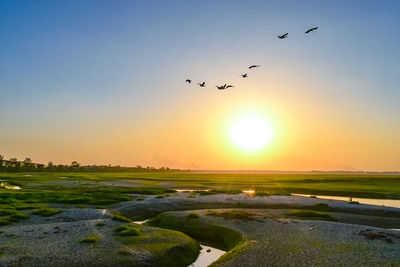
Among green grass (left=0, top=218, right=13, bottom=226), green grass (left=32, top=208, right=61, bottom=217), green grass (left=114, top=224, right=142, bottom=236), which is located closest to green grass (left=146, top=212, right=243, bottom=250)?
green grass (left=114, top=224, right=142, bottom=236)

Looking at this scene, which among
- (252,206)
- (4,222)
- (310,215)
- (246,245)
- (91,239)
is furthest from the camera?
(252,206)

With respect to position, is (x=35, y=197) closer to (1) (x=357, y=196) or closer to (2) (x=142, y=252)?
(2) (x=142, y=252)

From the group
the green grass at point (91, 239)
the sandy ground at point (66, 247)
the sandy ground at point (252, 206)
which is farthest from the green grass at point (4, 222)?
the sandy ground at point (252, 206)

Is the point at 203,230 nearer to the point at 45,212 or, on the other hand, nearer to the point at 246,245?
the point at 246,245

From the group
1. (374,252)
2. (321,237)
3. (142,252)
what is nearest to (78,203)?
(142,252)

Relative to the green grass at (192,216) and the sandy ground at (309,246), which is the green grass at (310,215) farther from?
the green grass at (192,216)

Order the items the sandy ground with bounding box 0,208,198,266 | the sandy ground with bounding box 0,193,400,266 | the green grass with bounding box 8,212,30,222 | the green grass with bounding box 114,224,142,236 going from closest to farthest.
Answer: the sandy ground with bounding box 0,208,198,266, the sandy ground with bounding box 0,193,400,266, the green grass with bounding box 114,224,142,236, the green grass with bounding box 8,212,30,222

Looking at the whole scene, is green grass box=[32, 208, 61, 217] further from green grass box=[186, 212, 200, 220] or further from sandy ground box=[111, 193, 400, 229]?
green grass box=[186, 212, 200, 220]

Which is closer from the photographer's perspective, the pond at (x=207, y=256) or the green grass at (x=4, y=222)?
the pond at (x=207, y=256)

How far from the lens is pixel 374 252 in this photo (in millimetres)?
24125

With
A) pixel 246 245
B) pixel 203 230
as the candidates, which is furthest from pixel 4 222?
pixel 246 245

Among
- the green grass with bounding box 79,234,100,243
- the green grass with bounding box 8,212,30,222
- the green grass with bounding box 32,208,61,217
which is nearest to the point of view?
the green grass with bounding box 79,234,100,243

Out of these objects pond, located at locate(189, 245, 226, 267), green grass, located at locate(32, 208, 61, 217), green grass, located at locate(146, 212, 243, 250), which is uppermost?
green grass, located at locate(32, 208, 61, 217)

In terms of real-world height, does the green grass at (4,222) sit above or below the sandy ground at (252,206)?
above
